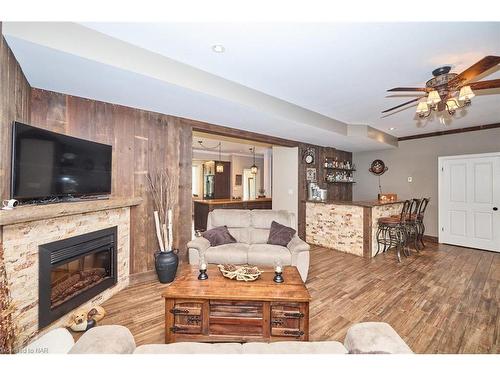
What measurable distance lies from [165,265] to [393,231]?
14.9 ft

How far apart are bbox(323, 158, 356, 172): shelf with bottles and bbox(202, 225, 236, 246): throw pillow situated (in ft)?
12.1

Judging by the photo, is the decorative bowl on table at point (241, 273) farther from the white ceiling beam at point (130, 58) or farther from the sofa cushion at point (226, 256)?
the white ceiling beam at point (130, 58)

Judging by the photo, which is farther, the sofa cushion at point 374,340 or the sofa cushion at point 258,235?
the sofa cushion at point 258,235

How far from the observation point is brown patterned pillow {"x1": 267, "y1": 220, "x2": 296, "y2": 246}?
326cm

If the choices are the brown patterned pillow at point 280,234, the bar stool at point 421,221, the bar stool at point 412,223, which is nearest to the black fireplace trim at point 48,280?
the brown patterned pillow at point 280,234

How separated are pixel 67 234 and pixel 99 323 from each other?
938mm

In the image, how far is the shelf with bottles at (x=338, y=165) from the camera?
235 inches

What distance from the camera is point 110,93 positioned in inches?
96.8

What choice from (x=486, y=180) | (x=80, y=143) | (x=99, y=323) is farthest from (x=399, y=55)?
(x=486, y=180)

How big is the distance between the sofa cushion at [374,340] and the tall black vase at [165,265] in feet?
8.27

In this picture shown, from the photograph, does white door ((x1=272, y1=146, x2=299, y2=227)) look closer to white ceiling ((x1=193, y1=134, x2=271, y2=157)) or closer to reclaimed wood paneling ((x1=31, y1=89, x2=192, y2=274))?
white ceiling ((x1=193, y1=134, x2=271, y2=157))

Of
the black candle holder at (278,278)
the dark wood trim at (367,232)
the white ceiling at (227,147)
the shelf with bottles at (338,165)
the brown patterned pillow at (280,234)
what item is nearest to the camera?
the black candle holder at (278,278)

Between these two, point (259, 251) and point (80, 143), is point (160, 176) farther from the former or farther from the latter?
point (259, 251)

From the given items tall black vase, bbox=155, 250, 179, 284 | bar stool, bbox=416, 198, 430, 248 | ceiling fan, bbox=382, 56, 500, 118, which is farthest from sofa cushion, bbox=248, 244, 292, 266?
bar stool, bbox=416, 198, 430, 248
